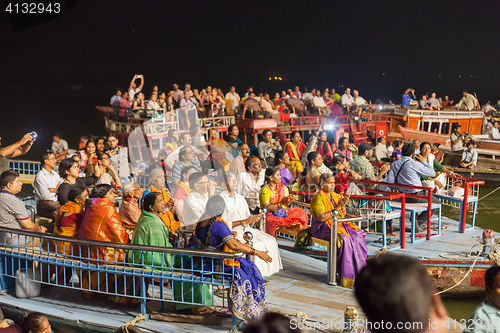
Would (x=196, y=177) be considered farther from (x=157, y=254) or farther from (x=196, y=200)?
(x=157, y=254)

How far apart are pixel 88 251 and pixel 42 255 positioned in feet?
2.24

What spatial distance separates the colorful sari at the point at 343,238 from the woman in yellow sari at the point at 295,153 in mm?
2415

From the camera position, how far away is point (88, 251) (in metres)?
5.52

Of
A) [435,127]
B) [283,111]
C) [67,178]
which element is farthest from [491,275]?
[435,127]

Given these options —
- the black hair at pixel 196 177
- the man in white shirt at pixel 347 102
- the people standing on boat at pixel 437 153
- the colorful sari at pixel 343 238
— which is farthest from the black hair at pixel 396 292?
the man in white shirt at pixel 347 102

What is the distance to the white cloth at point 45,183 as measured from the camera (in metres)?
7.79

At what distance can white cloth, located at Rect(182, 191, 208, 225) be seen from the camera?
6.00 meters

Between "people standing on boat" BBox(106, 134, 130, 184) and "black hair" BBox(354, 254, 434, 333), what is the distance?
309 inches

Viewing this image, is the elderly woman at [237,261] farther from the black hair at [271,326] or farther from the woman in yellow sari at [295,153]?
the woman in yellow sari at [295,153]

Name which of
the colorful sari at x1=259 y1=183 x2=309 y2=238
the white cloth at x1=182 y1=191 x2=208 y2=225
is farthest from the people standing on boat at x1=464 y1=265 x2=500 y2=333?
the colorful sari at x1=259 y1=183 x2=309 y2=238

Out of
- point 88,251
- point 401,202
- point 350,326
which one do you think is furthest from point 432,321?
point 401,202

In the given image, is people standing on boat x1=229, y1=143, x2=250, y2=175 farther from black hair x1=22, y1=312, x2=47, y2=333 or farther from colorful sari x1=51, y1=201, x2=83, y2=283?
black hair x1=22, y1=312, x2=47, y2=333

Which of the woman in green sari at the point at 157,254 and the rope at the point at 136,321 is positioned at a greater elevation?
the woman in green sari at the point at 157,254

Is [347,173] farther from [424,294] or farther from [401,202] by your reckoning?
[424,294]
